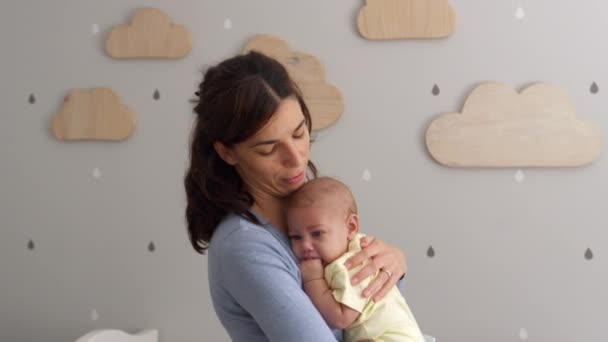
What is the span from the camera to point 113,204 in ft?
6.28

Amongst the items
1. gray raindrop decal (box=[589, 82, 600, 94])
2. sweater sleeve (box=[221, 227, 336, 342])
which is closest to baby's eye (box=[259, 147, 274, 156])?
sweater sleeve (box=[221, 227, 336, 342])

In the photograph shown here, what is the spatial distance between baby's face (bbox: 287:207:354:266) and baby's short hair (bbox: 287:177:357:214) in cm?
1

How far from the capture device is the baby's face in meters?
1.04

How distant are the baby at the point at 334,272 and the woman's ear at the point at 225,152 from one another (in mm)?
104

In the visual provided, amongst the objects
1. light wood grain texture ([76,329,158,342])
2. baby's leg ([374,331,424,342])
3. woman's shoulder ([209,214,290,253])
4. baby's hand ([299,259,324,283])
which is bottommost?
light wood grain texture ([76,329,158,342])

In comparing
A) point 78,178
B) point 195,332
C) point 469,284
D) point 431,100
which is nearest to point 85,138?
point 78,178

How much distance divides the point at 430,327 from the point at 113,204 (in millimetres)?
855

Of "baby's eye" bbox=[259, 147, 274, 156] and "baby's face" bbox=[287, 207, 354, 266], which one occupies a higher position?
"baby's eye" bbox=[259, 147, 274, 156]

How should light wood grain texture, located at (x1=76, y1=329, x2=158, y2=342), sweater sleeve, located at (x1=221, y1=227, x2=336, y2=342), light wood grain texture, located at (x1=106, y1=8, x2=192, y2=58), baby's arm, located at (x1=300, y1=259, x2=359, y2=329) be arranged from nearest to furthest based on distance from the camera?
sweater sleeve, located at (x1=221, y1=227, x2=336, y2=342), baby's arm, located at (x1=300, y1=259, x2=359, y2=329), light wood grain texture, located at (x1=76, y1=329, x2=158, y2=342), light wood grain texture, located at (x1=106, y1=8, x2=192, y2=58)

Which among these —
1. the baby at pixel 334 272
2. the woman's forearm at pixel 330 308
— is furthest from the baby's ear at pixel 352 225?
the woman's forearm at pixel 330 308

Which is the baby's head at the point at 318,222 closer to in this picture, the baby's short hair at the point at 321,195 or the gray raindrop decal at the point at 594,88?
the baby's short hair at the point at 321,195

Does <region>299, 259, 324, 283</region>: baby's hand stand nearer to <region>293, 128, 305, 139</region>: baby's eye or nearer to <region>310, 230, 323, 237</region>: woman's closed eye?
<region>310, 230, 323, 237</region>: woman's closed eye

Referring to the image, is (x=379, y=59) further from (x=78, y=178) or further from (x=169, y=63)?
(x=78, y=178)

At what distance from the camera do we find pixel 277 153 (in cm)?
101
